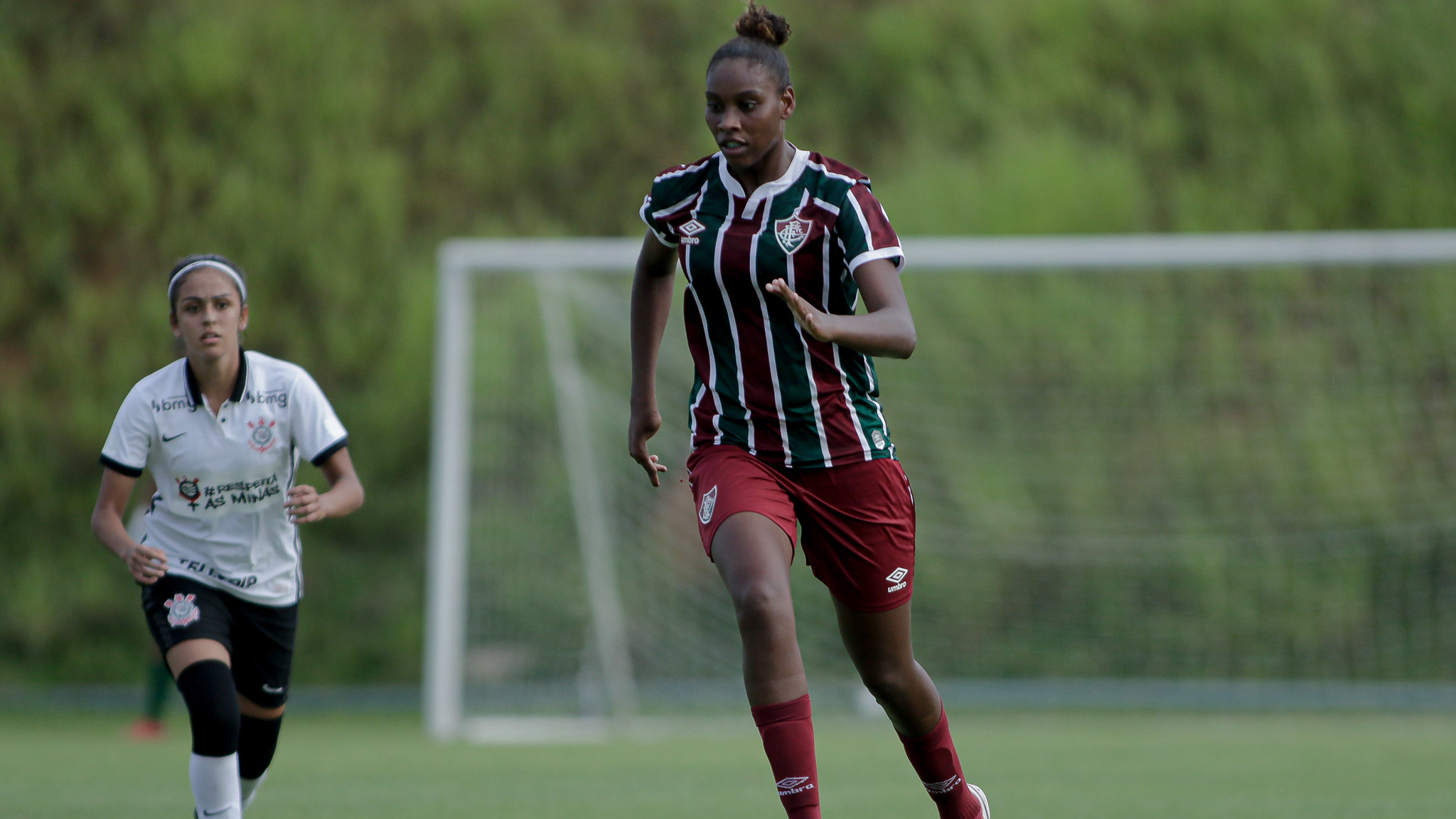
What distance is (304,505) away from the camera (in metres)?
3.93

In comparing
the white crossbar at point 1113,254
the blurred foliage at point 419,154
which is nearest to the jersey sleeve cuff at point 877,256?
the white crossbar at point 1113,254

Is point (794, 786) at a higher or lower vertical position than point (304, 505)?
lower

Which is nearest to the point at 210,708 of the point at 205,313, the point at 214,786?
the point at 214,786

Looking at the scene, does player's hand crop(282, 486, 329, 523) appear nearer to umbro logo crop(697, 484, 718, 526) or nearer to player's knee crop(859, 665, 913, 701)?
umbro logo crop(697, 484, 718, 526)

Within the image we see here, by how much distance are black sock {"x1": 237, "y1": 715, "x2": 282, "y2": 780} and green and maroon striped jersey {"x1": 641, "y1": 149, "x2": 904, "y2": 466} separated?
168cm

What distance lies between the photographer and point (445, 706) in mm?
9516

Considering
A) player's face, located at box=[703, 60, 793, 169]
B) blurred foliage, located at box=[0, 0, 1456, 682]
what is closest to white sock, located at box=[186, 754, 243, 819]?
player's face, located at box=[703, 60, 793, 169]

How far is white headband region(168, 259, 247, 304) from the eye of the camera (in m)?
4.19

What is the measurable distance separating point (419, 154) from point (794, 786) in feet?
38.0

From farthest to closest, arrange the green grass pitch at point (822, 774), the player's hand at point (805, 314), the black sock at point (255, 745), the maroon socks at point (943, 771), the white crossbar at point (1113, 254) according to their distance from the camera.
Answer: the white crossbar at point (1113, 254)
the green grass pitch at point (822, 774)
the black sock at point (255, 745)
the maroon socks at point (943, 771)
the player's hand at point (805, 314)

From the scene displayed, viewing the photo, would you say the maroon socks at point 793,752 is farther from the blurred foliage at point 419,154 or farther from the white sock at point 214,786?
the blurred foliage at point 419,154

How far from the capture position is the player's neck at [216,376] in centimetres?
425

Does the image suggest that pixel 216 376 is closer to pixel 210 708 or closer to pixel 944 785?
pixel 210 708

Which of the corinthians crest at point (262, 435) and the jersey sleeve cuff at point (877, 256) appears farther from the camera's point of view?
the corinthians crest at point (262, 435)
